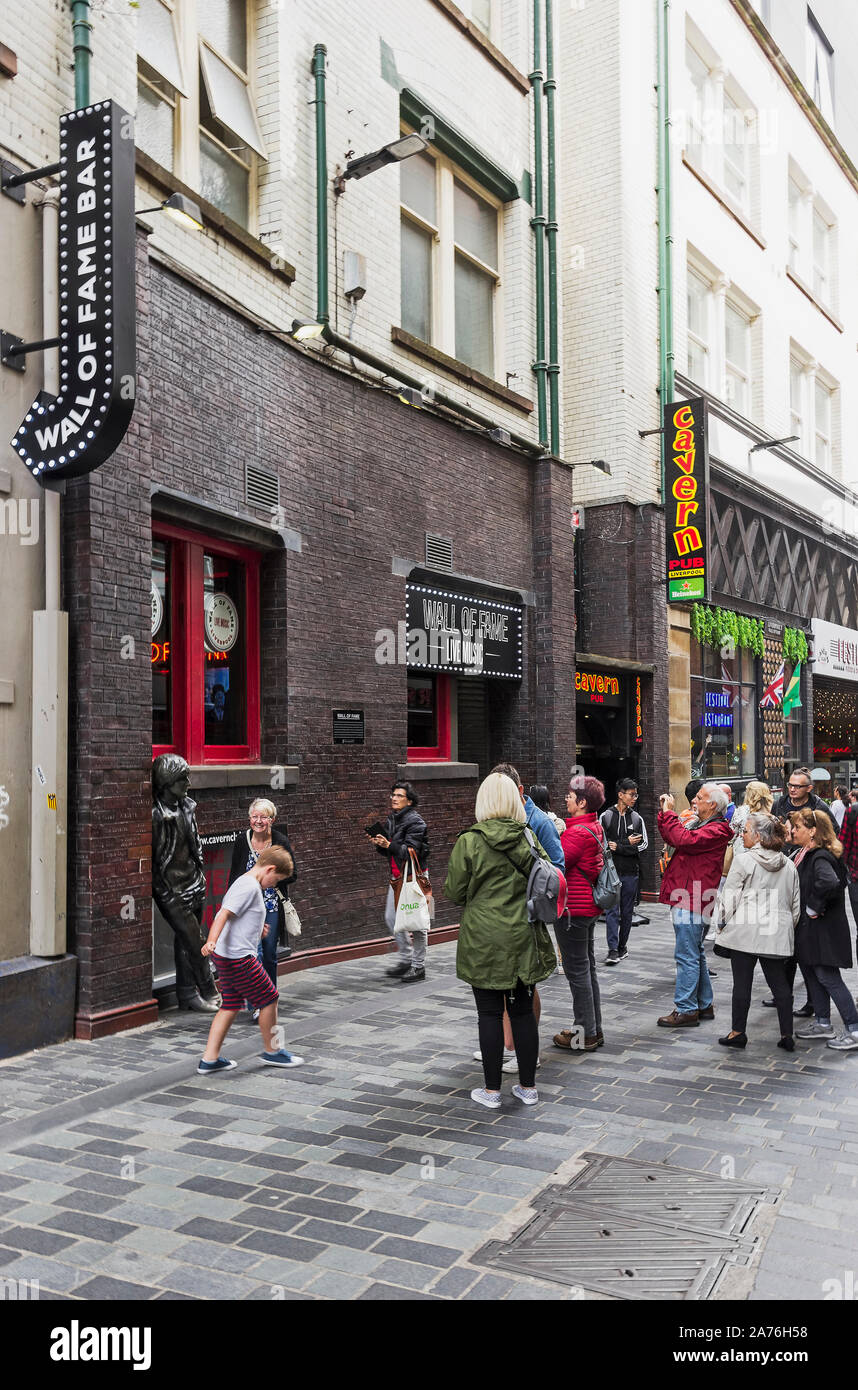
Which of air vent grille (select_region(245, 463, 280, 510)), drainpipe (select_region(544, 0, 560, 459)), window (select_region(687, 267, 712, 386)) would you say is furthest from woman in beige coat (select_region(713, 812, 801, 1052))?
window (select_region(687, 267, 712, 386))

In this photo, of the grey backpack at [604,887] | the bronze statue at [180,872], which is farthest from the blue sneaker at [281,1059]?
the grey backpack at [604,887]

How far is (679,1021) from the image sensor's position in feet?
26.5

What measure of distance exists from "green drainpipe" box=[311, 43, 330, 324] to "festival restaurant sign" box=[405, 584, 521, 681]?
304 cm

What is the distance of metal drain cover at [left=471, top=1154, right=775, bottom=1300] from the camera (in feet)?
13.3

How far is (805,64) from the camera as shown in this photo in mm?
24984

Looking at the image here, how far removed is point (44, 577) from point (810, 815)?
545 centimetres

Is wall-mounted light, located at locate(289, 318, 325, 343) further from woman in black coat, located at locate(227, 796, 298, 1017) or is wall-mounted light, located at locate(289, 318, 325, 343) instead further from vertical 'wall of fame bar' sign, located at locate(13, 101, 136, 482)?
woman in black coat, located at locate(227, 796, 298, 1017)

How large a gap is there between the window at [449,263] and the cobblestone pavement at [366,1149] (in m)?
8.22

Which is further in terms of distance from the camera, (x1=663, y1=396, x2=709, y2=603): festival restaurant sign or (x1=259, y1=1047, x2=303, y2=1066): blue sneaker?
(x1=663, y1=396, x2=709, y2=603): festival restaurant sign

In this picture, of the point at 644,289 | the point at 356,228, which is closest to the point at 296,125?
the point at 356,228

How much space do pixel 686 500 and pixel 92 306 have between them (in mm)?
10955

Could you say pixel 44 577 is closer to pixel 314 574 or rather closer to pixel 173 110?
pixel 314 574

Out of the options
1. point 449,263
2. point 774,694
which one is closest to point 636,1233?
point 449,263

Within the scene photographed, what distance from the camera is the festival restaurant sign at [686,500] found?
16.0 meters
